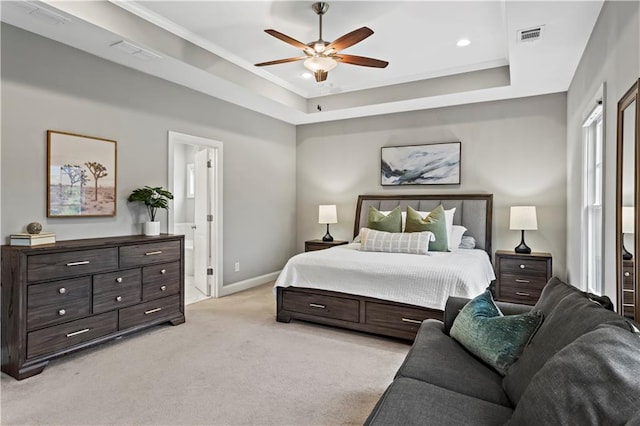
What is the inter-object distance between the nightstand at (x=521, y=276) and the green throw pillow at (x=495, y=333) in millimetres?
2664

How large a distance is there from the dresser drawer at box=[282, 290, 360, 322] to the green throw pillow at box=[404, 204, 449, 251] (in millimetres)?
1328

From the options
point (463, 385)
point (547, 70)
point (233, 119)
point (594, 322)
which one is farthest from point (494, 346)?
point (233, 119)

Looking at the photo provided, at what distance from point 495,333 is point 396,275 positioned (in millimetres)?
1523

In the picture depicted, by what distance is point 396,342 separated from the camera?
3.30 meters

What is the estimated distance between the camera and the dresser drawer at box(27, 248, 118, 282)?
105 inches

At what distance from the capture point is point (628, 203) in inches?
75.7

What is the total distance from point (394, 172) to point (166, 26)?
3.53 meters

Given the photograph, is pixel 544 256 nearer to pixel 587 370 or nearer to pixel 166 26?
pixel 587 370

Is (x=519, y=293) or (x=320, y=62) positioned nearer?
(x=320, y=62)

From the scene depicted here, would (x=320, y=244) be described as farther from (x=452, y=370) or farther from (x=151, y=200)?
(x=452, y=370)

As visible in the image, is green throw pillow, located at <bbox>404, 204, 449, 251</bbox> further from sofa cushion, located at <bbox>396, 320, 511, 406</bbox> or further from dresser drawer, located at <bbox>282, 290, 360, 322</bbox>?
sofa cushion, located at <bbox>396, 320, 511, 406</bbox>

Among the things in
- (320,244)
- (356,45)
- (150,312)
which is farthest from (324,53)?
(320,244)

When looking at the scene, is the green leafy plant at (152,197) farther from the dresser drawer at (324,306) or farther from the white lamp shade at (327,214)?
the white lamp shade at (327,214)

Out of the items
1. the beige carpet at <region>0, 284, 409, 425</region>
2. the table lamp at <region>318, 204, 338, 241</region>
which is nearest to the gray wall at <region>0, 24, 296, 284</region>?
the table lamp at <region>318, 204, 338, 241</region>
